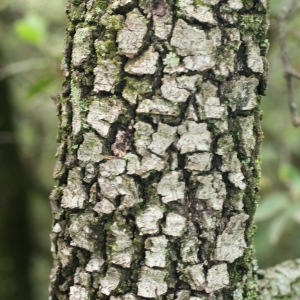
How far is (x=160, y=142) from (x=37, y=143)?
3.16m

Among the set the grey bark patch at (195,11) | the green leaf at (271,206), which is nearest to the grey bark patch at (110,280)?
the grey bark patch at (195,11)

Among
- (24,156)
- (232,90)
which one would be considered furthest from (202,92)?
(24,156)

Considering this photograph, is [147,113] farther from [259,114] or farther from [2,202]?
[2,202]

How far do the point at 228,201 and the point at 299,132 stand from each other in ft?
8.24

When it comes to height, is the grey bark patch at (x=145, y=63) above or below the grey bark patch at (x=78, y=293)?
above

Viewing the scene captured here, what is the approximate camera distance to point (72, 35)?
0.96m

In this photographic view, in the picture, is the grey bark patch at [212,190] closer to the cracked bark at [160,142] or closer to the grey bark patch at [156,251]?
the cracked bark at [160,142]

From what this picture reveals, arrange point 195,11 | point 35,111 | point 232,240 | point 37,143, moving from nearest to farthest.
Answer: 1. point 195,11
2. point 232,240
3. point 37,143
4. point 35,111

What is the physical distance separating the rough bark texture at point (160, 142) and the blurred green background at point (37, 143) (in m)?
1.28

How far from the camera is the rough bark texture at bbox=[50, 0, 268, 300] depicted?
2.87 ft

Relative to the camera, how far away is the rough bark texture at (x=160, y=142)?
2.87ft

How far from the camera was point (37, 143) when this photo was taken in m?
3.90

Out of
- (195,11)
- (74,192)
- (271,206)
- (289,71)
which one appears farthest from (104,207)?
→ (271,206)

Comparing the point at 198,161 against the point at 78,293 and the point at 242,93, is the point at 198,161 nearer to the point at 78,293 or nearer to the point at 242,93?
the point at 242,93
